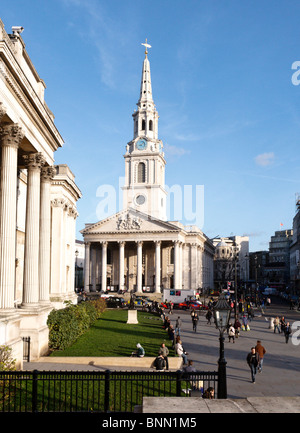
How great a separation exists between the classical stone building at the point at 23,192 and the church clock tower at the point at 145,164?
59542 mm

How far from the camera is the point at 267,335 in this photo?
105 ft

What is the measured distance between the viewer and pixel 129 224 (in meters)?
80.2

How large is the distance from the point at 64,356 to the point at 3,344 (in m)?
4.96

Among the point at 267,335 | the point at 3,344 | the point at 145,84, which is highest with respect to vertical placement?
the point at 145,84

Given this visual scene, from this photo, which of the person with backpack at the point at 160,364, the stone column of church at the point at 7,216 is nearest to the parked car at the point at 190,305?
the person with backpack at the point at 160,364

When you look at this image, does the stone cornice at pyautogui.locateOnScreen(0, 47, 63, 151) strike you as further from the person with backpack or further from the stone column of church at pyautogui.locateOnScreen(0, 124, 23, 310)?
the person with backpack

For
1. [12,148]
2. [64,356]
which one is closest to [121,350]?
[64,356]

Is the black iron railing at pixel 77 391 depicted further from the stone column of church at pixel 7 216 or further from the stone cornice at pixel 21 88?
the stone cornice at pixel 21 88

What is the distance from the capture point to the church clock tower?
294ft

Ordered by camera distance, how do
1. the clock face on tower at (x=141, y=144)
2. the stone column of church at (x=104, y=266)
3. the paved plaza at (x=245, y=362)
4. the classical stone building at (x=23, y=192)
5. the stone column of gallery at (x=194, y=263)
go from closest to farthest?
the classical stone building at (x=23, y=192), the paved plaza at (x=245, y=362), the stone column of church at (x=104, y=266), the stone column of gallery at (x=194, y=263), the clock face on tower at (x=141, y=144)

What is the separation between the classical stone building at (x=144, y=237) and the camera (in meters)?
79.5
